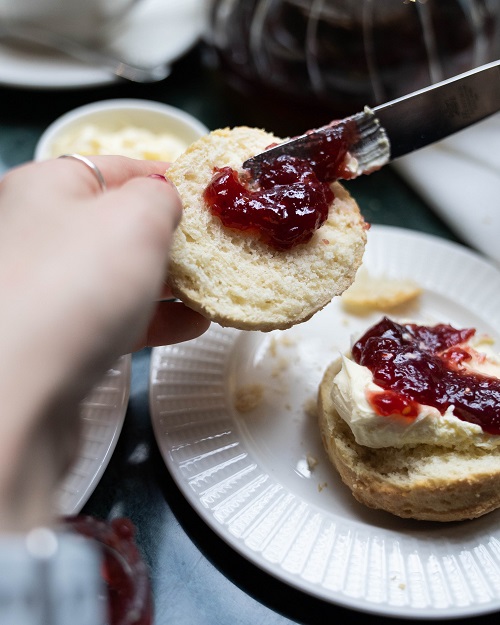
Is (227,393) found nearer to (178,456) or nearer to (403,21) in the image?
(178,456)

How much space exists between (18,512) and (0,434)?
0.44 feet

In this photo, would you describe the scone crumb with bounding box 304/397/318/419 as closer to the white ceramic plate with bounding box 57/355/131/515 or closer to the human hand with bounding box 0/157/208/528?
the white ceramic plate with bounding box 57/355/131/515

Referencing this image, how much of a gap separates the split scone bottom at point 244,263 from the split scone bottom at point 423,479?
43cm

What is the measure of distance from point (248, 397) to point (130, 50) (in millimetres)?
1951

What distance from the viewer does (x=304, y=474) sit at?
187 centimetres

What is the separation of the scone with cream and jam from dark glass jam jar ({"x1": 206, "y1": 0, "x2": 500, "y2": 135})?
4.08ft

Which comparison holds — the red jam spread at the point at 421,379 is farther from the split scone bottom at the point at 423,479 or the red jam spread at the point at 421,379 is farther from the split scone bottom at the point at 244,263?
the split scone bottom at the point at 244,263

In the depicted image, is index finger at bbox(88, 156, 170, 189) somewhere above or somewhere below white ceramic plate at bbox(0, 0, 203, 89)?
above

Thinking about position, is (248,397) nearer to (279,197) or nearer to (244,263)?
(244,263)

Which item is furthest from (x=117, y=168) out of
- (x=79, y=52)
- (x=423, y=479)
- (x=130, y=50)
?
(x=130, y=50)

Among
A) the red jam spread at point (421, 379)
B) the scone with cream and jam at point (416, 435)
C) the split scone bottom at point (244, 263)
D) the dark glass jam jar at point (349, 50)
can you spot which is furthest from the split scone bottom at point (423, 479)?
the dark glass jam jar at point (349, 50)

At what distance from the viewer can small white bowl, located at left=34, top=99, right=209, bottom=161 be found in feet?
8.11

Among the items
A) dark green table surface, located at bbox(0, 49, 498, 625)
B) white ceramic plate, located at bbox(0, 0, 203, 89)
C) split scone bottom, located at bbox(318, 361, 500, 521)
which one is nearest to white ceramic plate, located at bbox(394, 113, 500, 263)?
split scone bottom, located at bbox(318, 361, 500, 521)

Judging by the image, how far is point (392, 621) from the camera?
1650 millimetres
